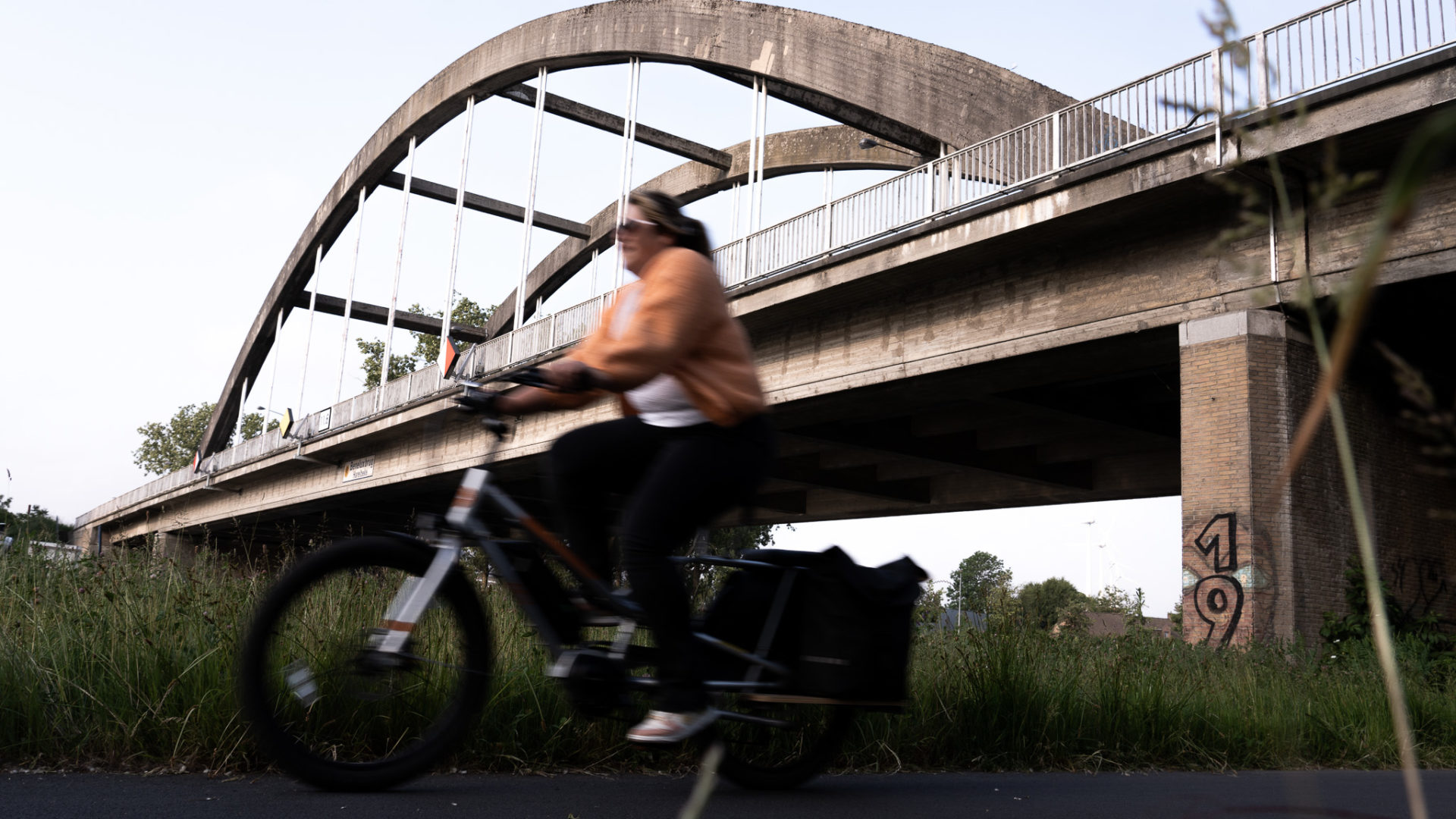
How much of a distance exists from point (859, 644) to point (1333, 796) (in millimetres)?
2029

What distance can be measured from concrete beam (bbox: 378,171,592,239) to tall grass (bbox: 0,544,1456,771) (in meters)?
32.9

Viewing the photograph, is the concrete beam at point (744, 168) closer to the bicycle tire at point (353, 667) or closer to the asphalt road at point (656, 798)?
the asphalt road at point (656, 798)

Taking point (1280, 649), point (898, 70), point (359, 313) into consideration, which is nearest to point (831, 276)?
point (898, 70)

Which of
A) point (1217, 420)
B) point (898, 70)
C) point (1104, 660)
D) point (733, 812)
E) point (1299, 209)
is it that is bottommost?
point (733, 812)

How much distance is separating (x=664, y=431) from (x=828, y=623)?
79 centimetres

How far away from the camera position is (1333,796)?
3965 mm

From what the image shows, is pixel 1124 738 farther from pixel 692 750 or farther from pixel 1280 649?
pixel 1280 649

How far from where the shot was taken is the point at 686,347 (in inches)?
119

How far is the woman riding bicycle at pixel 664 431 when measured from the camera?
9.82 feet

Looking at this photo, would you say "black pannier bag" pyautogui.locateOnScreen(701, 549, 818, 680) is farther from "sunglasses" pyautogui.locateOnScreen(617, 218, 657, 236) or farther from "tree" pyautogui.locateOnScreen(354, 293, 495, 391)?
"tree" pyautogui.locateOnScreen(354, 293, 495, 391)

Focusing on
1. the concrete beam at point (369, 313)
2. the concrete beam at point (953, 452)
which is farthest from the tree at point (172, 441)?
the concrete beam at point (953, 452)

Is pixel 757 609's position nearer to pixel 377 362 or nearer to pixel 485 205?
pixel 485 205

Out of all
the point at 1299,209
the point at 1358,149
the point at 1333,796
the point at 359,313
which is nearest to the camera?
the point at 1333,796

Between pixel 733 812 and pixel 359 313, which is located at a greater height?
pixel 359 313
